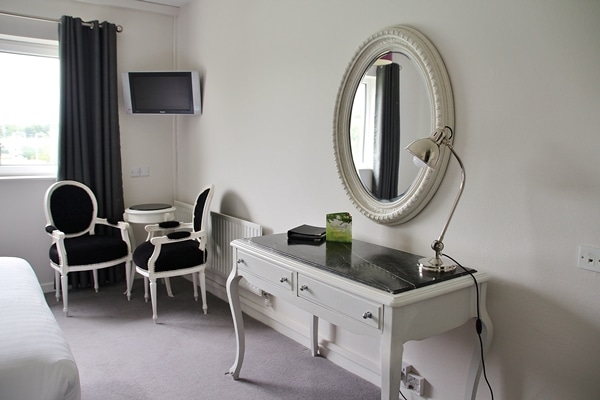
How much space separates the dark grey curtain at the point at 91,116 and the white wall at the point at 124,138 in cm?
17

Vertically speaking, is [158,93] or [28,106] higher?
[158,93]

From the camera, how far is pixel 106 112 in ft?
13.5

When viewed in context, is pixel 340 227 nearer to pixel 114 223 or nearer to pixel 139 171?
pixel 114 223

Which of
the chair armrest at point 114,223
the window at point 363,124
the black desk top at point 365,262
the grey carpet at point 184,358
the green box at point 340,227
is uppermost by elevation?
the window at point 363,124

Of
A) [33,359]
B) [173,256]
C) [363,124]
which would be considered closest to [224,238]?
[173,256]

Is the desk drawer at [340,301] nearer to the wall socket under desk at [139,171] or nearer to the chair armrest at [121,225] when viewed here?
the chair armrest at [121,225]

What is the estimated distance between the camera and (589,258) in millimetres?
1623

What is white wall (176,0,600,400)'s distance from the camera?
164 cm

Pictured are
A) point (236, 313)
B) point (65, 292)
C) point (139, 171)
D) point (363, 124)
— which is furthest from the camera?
point (139, 171)

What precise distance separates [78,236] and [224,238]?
1.29 metres

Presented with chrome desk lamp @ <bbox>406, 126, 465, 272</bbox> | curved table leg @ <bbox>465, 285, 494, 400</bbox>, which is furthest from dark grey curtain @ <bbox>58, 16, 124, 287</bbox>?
curved table leg @ <bbox>465, 285, 494, 400</bbox>

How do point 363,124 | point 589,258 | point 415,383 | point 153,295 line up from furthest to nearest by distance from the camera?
1. point 153,295
2. point 363,124
3. point 415,383
4. point 589,258

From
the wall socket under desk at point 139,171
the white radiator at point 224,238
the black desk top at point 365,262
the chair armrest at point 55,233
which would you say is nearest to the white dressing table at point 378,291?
the black desk top at point 365,262

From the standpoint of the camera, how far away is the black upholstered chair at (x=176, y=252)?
3.41 metres
